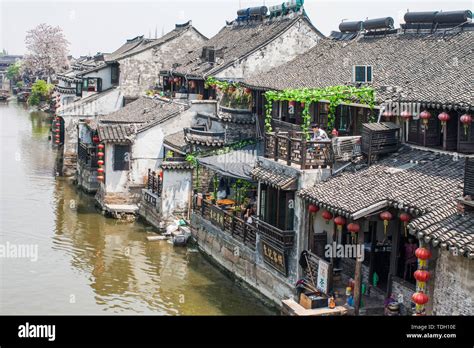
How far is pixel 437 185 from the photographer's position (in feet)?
68.3

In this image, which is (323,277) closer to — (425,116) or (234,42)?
(425,116)

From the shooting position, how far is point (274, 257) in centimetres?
2606

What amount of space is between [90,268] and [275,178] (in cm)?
1033

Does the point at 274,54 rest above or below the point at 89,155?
above

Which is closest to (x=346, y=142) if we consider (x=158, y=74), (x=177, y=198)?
(x=177, y=198)

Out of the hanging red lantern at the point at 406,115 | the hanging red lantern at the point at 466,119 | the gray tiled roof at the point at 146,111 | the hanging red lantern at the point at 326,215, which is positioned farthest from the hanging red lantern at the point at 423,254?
the gray tiled roof at the point at 146,111

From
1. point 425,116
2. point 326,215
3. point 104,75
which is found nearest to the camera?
point 326,215

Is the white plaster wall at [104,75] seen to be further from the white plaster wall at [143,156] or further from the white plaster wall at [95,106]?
the white plaster wall at [143,156]

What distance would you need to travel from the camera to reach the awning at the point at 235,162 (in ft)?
98.5

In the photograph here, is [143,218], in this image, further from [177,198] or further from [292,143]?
[292,143]

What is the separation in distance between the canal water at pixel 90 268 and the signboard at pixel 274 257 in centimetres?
154

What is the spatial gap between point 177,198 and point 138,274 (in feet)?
23.5

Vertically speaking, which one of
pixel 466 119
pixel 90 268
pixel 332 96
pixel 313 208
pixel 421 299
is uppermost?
pixel 332 96

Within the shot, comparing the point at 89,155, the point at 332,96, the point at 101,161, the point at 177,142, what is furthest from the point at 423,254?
the point at 89,155
